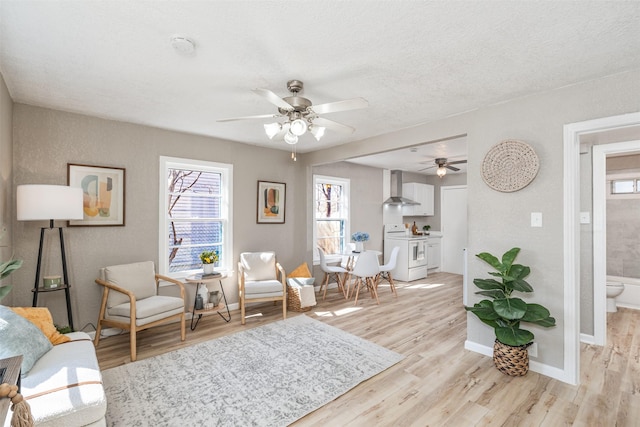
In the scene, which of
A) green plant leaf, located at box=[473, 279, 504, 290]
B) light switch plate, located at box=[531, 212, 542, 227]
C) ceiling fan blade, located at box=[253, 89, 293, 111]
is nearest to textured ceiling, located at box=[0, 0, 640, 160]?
ceiling fan blade, located at box=[253, 89, 293, 111]

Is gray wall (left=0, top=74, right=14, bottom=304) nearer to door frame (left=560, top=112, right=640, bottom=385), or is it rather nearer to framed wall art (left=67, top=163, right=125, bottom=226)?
framed wall art (left=67, top=163, right=125, bottom=226)

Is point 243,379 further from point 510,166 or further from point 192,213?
point 510,166

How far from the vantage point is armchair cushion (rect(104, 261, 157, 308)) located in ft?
10.3

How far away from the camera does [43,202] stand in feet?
8.39

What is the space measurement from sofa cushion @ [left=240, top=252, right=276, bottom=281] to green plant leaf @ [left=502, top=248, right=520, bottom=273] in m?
2.92

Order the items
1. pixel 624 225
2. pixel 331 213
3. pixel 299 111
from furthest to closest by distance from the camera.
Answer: pixel 331 213
pixel 624 225
pixel 299 111

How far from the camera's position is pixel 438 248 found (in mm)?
7172

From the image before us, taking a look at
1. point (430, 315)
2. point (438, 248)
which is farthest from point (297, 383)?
point (438, 248)

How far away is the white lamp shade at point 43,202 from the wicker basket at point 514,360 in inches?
162

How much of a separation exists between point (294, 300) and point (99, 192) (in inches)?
110

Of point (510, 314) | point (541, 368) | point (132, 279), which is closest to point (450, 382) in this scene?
point (510, 314)

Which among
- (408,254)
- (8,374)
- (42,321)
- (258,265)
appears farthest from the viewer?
(408,254)

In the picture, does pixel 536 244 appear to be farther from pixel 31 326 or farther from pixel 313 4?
pixel 31 326

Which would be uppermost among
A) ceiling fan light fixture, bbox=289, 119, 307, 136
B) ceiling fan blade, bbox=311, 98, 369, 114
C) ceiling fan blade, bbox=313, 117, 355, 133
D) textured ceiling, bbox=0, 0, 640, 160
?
textured ceiling, bbox=0, 0, 640, 160
